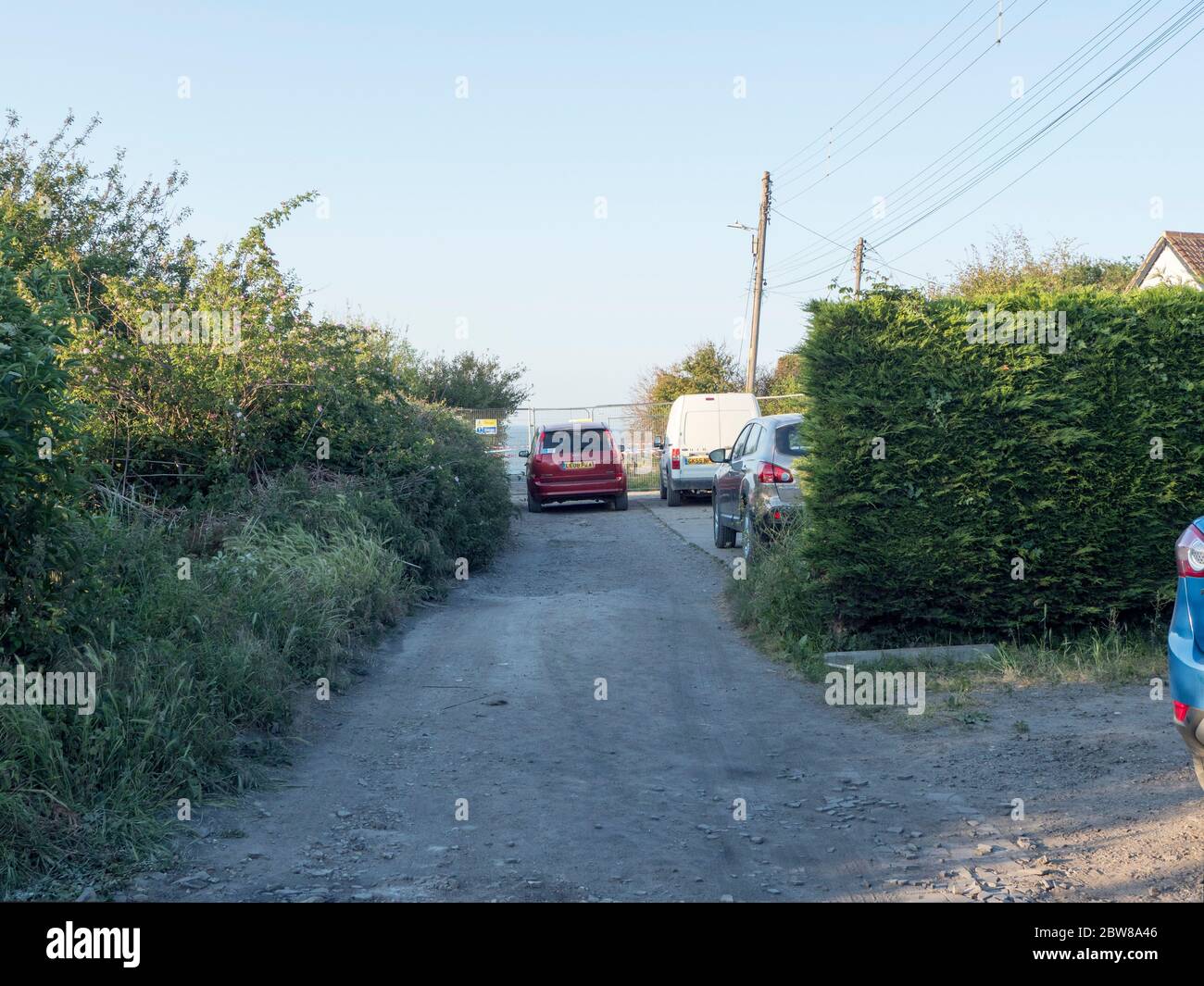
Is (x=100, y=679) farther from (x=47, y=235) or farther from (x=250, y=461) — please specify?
(x=47, y=235)

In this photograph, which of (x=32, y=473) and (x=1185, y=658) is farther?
(x=32, y=473)

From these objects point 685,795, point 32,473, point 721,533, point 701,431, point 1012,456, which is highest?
point 701,431

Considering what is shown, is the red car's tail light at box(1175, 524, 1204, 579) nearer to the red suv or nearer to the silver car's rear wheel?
the silver car's rear wheel

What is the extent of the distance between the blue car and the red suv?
17664 mm

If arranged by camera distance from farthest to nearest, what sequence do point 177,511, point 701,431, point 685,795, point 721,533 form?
1. point 701,431
2. point 721,533
3. point 177,511
4. point 685,795

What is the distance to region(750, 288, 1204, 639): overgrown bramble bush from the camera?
845cm

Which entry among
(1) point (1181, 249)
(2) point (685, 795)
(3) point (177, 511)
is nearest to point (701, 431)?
(3) point (177, 511)

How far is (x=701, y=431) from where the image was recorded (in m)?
22.4

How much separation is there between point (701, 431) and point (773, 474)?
1112cm

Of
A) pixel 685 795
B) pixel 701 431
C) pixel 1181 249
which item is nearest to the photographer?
pixel 685 795

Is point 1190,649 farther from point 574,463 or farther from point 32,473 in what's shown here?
point 574,463

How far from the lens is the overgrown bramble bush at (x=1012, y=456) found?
8.45 meters

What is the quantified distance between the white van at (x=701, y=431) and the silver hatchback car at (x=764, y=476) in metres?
8.52

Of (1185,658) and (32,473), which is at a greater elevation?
(32,473)
